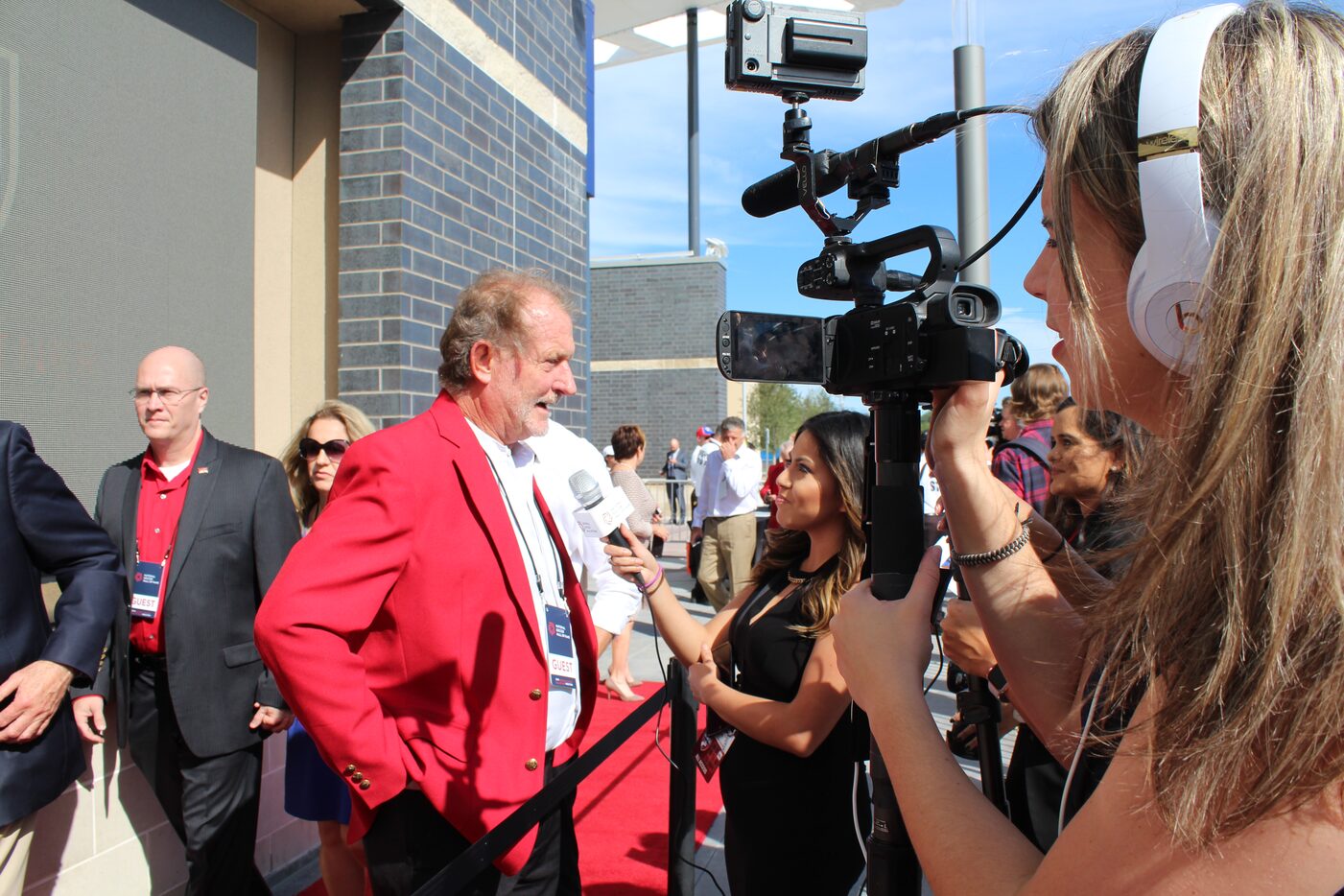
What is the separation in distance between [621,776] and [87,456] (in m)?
3.09

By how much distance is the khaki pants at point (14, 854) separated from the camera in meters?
2.40

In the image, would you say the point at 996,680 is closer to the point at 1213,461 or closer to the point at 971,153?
the point at 1213,461

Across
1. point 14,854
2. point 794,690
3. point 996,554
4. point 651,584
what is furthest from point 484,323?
point 14,854

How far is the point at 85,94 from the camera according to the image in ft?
12.0

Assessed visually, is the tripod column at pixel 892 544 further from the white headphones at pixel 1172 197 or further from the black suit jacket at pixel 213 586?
the black suit jacket at pixel 213 586

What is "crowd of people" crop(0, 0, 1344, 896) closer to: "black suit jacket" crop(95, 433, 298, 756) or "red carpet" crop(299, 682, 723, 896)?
"black suit jacket" crop(95, 433, 298, 756)

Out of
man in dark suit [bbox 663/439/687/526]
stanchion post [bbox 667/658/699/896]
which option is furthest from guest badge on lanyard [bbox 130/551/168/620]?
man in dark suit [bbox 663/439/687/526]

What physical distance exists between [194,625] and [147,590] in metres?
0.22

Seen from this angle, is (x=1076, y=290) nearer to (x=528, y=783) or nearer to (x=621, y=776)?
(x=528, y=783)

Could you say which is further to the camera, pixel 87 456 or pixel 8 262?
pixel 87 456

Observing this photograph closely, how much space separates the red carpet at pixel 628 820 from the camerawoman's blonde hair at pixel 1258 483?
106 inches

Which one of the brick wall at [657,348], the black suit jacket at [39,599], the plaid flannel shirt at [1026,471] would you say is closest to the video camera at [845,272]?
the black suit jacket at [39,599]

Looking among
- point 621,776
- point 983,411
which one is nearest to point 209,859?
point 621,776

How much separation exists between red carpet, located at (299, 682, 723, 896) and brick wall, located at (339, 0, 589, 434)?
2.40 m
